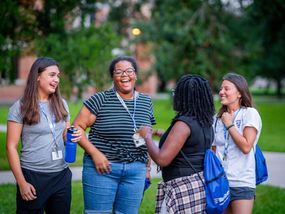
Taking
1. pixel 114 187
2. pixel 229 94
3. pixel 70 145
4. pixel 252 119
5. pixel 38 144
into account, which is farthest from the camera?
pixel 229 94

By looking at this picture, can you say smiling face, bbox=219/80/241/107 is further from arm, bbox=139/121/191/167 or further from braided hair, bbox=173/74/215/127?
arm, bbox=139/121/191/167

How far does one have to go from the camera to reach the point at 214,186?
12.4 feet

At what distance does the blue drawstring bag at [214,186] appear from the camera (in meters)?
3.78

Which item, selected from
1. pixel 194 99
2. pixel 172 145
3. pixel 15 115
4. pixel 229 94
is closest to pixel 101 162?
pixel 172 145

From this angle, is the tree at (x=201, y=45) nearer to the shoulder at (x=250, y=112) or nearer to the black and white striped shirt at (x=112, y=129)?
the shoulder at (x=250, y=112)

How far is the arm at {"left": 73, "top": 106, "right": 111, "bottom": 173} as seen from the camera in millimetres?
4012

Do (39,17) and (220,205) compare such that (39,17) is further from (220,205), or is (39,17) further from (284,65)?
(284,65)

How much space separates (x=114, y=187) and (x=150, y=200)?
11.8 feet

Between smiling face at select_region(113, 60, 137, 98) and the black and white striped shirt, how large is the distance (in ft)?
0.26

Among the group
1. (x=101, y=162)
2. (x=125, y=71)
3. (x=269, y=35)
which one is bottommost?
(x=101, y=162)

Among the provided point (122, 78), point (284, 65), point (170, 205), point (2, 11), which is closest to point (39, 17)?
point (2, 11)

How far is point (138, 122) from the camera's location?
419cm

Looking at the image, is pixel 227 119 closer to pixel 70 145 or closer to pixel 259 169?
pixel 259 169

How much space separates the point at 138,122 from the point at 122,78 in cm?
37
